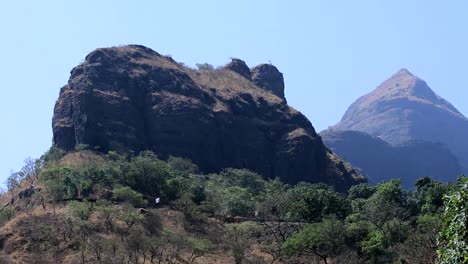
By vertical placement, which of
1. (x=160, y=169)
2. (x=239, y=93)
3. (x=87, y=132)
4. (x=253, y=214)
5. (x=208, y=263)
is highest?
(x=239, y=93)

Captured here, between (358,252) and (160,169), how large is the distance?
23676mm

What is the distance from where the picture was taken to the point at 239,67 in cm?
12206

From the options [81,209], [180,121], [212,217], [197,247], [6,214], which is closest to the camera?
[197,247]

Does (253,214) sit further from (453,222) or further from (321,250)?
(453,222)

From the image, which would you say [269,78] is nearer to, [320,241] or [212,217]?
[212,217]

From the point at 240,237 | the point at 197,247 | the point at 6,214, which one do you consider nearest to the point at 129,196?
the point at 6,214

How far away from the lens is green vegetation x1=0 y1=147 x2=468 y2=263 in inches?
2078

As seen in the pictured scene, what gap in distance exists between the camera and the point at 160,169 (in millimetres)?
69250

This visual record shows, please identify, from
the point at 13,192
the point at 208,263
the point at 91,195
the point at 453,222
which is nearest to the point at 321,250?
the point at 208,263

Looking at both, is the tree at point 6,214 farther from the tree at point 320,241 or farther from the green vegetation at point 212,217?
the tree at point 320,241

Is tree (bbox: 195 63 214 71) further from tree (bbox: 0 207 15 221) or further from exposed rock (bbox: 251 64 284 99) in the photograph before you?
tree (bbox: 0 207 15 221)

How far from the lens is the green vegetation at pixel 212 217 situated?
52.8m

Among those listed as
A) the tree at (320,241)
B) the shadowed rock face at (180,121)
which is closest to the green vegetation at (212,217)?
the tree at (320,241)

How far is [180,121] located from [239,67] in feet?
98.2
